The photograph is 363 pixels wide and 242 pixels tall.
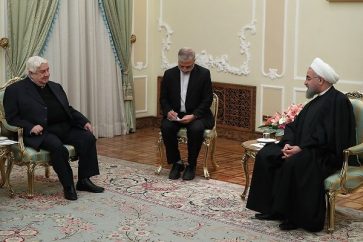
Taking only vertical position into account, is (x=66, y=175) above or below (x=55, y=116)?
below

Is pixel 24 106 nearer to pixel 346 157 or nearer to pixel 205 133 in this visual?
pixel 205 133

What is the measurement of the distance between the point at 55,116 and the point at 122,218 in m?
1.22

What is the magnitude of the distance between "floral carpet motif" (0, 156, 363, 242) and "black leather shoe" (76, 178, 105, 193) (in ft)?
0.20

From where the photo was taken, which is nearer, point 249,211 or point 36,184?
point 249,211

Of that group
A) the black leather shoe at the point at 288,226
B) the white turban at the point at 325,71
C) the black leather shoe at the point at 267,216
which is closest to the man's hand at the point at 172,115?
the black leather shoe at the point at 267,216

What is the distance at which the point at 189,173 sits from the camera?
5.77 metres

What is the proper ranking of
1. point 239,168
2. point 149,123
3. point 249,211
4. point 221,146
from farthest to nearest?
point 149,123, point 221,146, point 239,168, point 249,211

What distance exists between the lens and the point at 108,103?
7977 mm

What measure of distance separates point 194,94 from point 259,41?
1867mm

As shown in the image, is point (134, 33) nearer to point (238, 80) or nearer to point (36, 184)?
point (238, 80)

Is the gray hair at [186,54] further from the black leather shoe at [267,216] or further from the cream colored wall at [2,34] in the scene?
the cream colored wall at [2,34]

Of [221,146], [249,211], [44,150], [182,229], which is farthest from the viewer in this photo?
[221,146]

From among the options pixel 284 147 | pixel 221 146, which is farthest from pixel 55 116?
pixel 221 146

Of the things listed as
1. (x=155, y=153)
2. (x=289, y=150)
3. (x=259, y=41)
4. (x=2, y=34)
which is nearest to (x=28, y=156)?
(x=289, y=150)
